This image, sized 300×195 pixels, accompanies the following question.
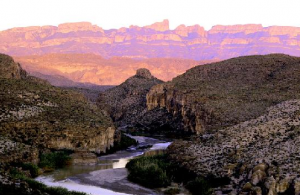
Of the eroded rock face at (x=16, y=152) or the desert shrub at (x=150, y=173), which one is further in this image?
the eroded rock face at (x=16, y=152)

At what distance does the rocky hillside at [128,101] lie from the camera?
63.2 meters

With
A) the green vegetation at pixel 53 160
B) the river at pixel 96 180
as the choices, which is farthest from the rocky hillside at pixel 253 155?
the green vegetation at pixel 53 160

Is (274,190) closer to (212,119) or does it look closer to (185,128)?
(212,119)

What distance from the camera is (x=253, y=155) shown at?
23031mm

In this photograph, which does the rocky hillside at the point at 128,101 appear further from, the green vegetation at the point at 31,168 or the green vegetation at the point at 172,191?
the green vegetation at the point at 172,191

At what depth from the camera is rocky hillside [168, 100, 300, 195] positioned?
19.5m

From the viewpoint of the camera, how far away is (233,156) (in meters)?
23.8

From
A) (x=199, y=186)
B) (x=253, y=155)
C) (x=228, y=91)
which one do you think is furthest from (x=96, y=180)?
(x=228, y=91)

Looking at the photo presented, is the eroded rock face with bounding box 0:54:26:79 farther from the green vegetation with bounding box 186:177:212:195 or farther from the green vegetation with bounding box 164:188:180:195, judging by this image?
the green vegetation with bounding box 186:177:212:195

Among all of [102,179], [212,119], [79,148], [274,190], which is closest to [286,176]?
[274,190]

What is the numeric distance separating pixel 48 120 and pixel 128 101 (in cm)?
3622

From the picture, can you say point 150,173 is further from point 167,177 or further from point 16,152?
point 16,152

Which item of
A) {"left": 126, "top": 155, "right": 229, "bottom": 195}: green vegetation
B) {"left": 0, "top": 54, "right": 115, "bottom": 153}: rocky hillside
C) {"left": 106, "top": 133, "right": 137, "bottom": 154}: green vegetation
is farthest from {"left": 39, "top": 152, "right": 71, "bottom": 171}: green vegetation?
{"left": 106, "top": 133, "right": 137, "bottom": 154}: green vegetation

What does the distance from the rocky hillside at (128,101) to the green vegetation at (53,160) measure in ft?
107
